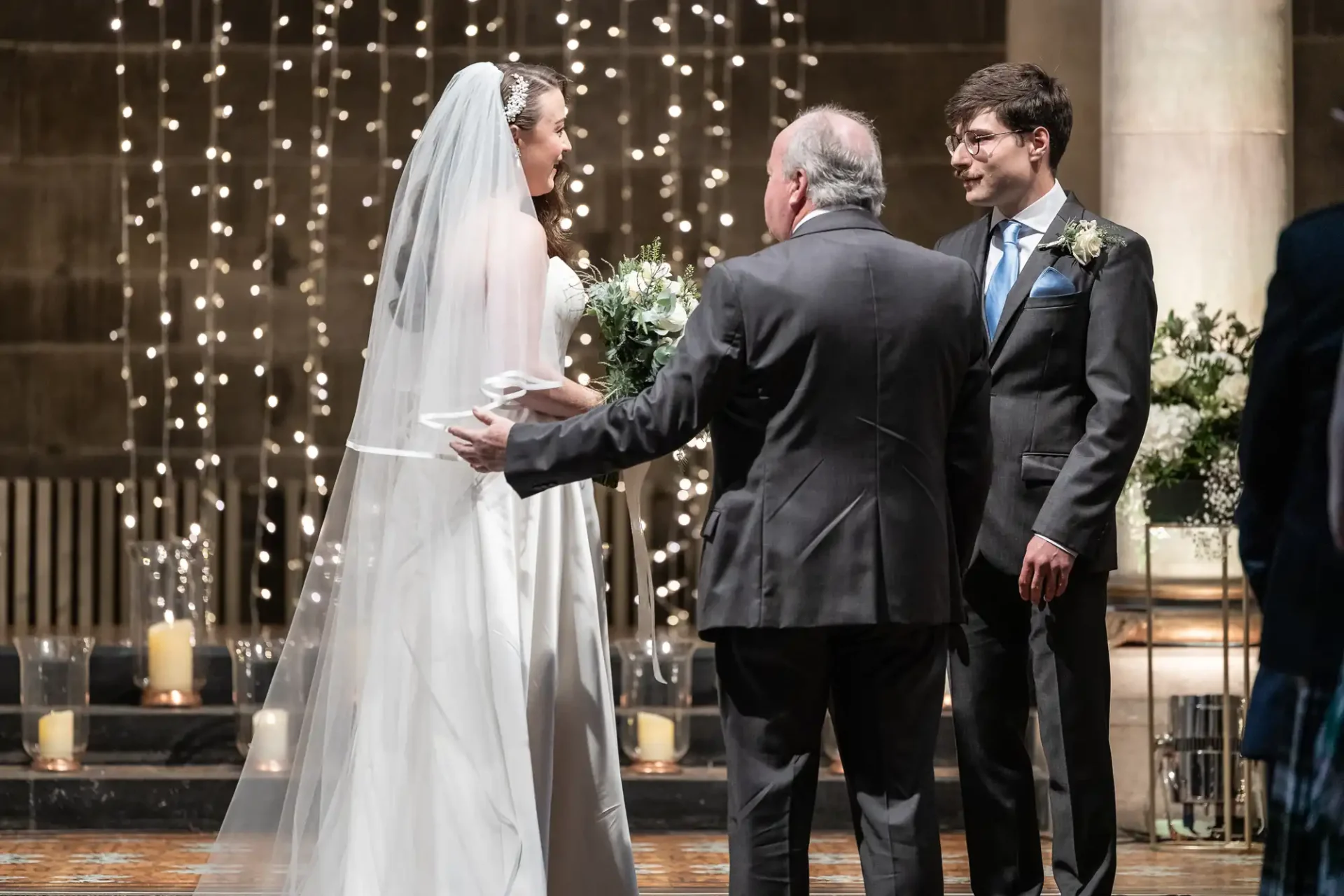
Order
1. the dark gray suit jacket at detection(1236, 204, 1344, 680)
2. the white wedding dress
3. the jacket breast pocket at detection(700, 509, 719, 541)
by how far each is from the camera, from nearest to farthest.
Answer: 1. the dark gray suit jacket at detection(1236, 204, 1344, 680)
2. the jacket breast pocket at detection(700, 509, 719, 541)
3. the white wedding dress

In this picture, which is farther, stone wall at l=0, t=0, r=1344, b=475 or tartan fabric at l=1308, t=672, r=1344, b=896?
stone wall at l=0, t=0, r=1344, b=475

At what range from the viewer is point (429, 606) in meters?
3.73

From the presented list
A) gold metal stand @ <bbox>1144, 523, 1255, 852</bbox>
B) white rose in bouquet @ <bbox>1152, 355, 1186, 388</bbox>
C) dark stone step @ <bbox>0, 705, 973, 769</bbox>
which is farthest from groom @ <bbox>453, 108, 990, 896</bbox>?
dark stone step @ <bbox>0, 705, 973, 769</bbox>

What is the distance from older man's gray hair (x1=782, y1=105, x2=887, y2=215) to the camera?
3.23 metres

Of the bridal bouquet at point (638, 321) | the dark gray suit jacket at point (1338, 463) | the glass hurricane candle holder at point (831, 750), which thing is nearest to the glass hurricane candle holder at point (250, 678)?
the glass hurricane candle holder at point (831, 750)

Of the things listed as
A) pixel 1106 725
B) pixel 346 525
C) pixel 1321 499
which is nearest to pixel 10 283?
pixel 346 525

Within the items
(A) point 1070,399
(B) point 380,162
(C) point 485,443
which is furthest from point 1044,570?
(B) point 380,162

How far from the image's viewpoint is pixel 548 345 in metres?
3.86

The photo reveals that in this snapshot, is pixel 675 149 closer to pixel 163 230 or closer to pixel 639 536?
pixel 163 230

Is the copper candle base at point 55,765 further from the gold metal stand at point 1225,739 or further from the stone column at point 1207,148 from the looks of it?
the stone column at point 1207,148

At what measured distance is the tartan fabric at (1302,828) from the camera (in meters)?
2.48

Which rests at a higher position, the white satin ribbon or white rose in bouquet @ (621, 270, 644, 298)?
white rose in bouquet @ (621, 270, 644, 298)

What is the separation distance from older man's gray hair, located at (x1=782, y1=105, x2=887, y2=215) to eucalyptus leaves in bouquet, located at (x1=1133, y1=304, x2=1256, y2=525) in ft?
7.05

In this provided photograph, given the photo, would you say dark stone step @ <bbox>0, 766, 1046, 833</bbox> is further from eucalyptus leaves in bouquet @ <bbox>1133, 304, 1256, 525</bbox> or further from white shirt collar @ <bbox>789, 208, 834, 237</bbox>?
white shirt collar @ <bbox>789, 208, 834, 237</bbox>
